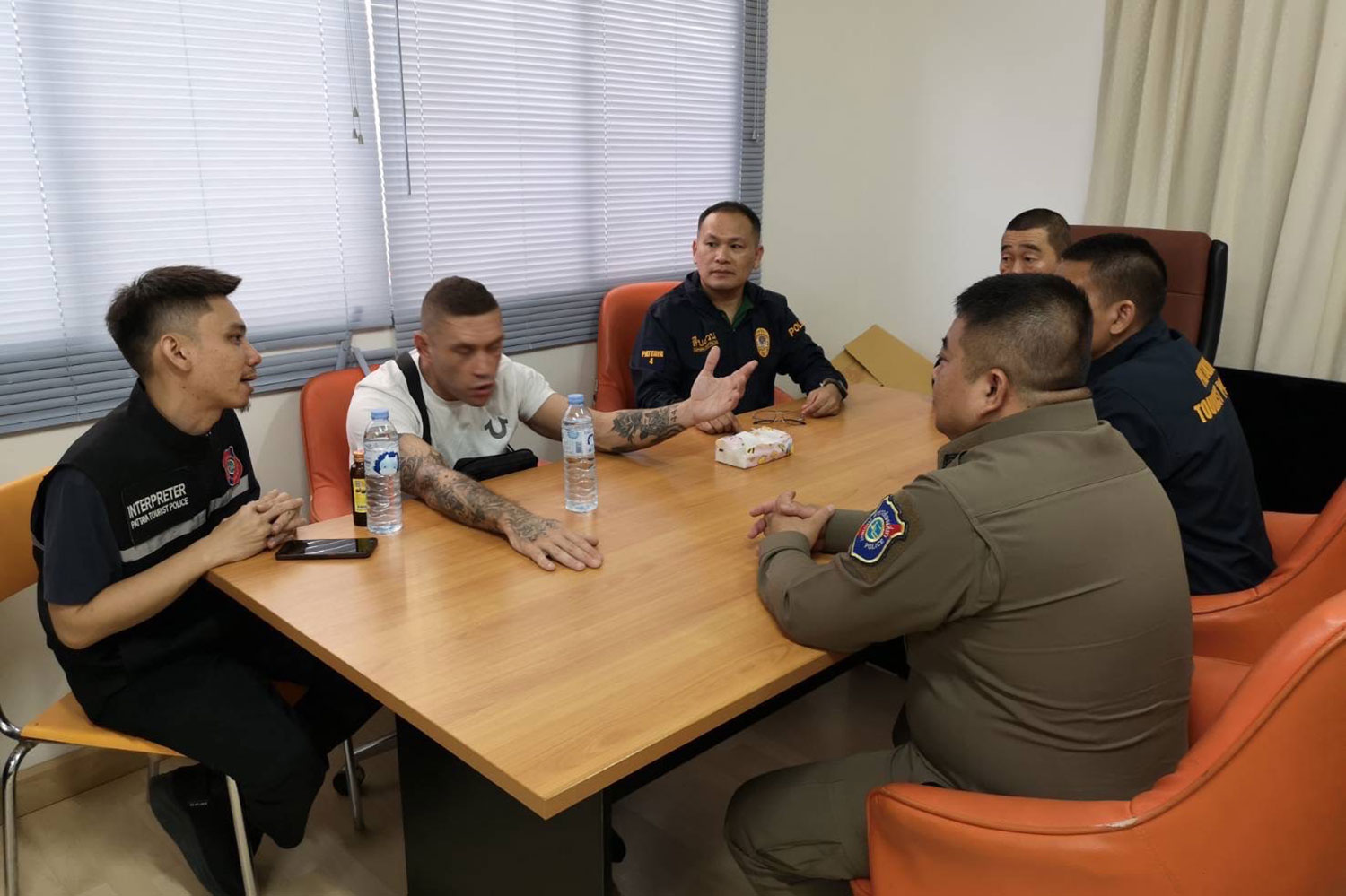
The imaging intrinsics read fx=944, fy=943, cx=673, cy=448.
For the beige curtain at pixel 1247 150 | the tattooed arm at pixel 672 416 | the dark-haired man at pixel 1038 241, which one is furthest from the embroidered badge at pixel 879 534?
the beige curtain at pixel 1247 150

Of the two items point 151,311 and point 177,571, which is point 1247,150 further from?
point 177,571

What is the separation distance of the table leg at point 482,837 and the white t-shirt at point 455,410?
0.76 m

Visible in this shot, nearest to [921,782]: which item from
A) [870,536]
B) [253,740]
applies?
[870,536]

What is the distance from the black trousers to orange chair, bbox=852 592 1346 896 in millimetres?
1330

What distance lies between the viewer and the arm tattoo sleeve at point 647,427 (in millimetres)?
2447

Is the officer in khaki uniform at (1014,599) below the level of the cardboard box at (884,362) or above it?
above

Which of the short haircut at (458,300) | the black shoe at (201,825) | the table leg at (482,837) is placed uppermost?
the short haircut at (458,300)

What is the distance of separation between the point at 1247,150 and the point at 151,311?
11.4ft

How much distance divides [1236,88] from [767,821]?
123 inches

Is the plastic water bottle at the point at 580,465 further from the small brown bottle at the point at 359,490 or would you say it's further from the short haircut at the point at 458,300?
the small brown bottle at the point at 359,490

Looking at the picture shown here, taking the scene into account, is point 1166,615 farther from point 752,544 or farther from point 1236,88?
point 1236,88

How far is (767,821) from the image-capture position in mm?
1571

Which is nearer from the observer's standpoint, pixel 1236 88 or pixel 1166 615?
pixel 1166 615

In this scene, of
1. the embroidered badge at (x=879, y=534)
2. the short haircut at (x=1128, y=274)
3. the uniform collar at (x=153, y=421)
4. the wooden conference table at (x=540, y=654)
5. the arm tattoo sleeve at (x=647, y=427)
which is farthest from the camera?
the arm tattoo sleeve at (x=647, y=427)
